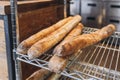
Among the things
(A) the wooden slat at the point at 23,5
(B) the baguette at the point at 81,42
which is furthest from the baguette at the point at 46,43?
(A) the wooden slat at the point at 23,5

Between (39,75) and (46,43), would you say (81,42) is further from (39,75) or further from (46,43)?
(39,75)

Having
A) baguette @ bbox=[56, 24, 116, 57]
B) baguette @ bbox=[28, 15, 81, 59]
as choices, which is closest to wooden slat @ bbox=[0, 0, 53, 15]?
baguette @ bbox=[28, 15, 81, 59]

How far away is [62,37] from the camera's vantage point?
2.65 ft

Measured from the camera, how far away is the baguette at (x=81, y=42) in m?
0.62

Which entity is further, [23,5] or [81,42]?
[23,5]

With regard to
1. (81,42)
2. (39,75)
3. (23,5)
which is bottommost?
(39,75)

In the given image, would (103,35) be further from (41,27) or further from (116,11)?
(116,11)

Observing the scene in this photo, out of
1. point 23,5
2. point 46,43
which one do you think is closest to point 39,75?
point 46,43

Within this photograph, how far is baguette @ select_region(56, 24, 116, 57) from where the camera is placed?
2.02 feet

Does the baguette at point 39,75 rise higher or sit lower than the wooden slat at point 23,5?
lower

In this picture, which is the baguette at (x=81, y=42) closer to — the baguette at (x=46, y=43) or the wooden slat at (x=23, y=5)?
the baguette at (x=46, y=43)

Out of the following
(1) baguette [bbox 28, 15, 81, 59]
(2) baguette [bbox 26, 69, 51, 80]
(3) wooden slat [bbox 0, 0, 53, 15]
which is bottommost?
(2) baguette [bbox 26, 69, 51, 80]

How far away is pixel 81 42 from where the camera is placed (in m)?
0.70

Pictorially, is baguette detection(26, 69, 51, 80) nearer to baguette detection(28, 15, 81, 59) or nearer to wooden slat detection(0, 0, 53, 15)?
baguette detection(28, 15, 81, 59)
